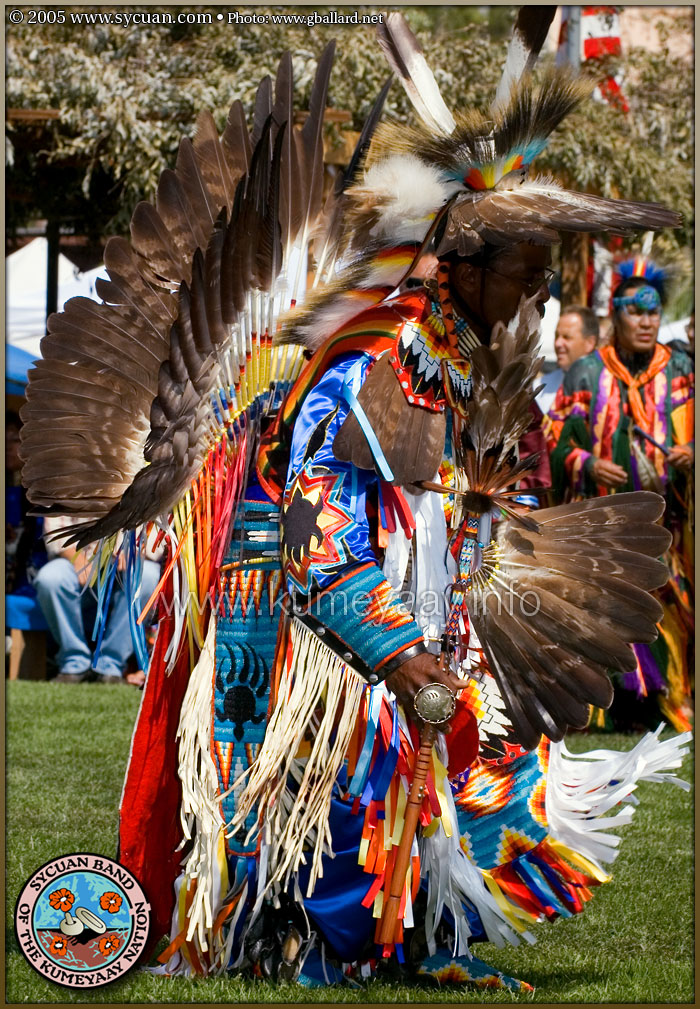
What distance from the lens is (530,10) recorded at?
8.60 ft

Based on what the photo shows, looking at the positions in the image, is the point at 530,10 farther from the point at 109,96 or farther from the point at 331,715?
the point at 109,96

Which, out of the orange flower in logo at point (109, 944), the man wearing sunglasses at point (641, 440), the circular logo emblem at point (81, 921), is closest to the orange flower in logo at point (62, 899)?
the circular logo emblem at point (81, 921)

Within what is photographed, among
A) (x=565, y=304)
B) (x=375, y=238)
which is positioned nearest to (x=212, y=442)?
(x=375, y=238)

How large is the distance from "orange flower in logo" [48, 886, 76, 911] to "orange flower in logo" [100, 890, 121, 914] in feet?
0.21

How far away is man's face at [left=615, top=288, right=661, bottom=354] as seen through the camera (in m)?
6.18

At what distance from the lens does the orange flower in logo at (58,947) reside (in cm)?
263

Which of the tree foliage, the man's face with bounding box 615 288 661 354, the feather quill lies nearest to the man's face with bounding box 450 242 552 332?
the feather quill

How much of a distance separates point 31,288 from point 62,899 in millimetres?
6077

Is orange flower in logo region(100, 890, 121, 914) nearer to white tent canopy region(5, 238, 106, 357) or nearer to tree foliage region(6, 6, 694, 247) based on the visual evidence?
tree foliage region(6, 6, 694, 247)

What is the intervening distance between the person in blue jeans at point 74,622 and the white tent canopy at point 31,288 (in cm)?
161

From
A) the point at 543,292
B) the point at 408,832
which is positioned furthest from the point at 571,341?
the point at 408,832

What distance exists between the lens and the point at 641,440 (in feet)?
20.1

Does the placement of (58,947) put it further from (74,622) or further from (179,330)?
(74,622)

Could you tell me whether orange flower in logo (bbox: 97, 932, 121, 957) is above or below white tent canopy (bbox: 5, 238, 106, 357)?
below
